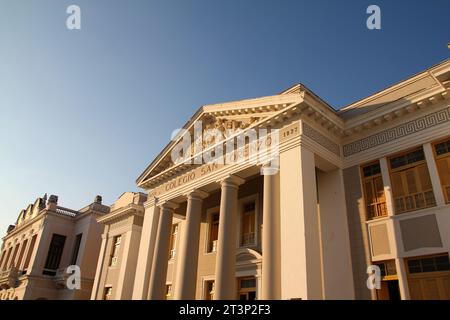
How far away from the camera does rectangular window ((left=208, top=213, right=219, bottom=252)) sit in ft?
51.6

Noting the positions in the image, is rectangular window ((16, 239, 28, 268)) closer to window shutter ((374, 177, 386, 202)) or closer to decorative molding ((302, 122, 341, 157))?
decorative molding ((302, 122, 341, 157))

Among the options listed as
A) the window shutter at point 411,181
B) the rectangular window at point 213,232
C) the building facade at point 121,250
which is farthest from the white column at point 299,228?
the building facade at point 121,250

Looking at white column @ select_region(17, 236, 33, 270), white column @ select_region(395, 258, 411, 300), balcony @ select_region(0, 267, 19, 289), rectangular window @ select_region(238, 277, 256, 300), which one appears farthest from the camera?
white column @ select_region(17, 236, 33, 270)

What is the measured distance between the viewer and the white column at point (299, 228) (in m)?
8.77

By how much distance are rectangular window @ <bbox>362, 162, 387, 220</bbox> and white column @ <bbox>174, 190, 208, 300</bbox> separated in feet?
20.3

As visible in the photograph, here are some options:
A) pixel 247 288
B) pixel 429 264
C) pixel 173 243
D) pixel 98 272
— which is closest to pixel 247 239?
pixel 247 288

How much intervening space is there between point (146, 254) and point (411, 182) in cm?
1072

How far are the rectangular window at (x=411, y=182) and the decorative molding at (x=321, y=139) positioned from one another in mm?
1779

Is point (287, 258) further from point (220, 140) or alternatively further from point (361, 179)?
point (220, 140)

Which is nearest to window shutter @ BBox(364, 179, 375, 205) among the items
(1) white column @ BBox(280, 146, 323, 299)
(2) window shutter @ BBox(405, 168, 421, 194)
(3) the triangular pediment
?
(2) window shutter @ BBox(405, 168, 421, 194)

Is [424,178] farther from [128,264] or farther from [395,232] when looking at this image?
[128,264]

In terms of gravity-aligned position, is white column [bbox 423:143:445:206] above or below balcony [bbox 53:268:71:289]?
above
